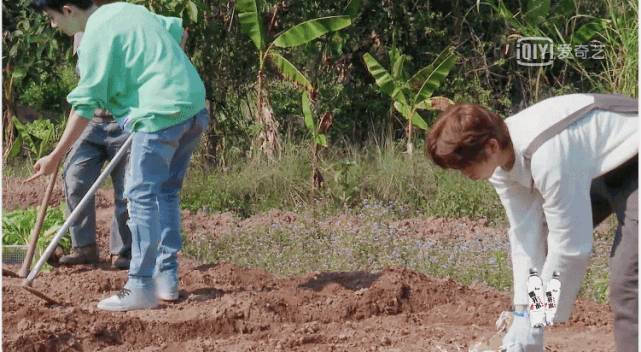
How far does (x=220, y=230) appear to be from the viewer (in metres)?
6.40

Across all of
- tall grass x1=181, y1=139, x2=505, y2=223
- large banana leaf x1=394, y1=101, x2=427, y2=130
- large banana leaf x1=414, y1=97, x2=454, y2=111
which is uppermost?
large banana leaf x1=414, y1=97, x2=454, y2=111

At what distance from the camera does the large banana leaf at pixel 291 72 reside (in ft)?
25.5

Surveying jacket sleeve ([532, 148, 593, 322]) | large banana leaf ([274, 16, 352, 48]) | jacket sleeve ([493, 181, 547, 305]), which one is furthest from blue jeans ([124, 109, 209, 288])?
large banana leaf ([274, 16, 352, 48])

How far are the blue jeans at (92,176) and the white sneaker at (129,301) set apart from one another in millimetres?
1005

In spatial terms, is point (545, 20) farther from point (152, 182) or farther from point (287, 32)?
point (152, 182)

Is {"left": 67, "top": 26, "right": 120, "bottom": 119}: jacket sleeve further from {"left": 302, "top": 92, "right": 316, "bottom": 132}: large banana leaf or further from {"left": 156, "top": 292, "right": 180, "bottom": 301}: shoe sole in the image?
{"left": 302, "top": 92, "right": 316, "bottom": 132}: large banana leaf

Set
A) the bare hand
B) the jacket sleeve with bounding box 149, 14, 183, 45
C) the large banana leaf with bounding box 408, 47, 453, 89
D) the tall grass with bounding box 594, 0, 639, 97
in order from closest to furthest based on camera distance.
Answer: the bare hand → the jacket sleeve with bounding box 149, 14, 183, 45 → the tall grass with bounding box 594, 0, 639, 97 → the large banana leaf with bounding box 408, 47, 453, 89

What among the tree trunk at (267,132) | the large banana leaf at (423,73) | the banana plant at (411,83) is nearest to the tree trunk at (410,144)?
the banana plant at (411,83)


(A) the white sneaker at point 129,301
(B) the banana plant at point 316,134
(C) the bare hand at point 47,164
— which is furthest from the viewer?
(B) the banana plant at point 316,134

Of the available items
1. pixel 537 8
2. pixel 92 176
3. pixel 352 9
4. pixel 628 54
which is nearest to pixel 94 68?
pixel 92 176

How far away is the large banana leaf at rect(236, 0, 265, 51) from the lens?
7.77 meters

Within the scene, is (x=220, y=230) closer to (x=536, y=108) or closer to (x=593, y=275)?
(x=593, y=275)

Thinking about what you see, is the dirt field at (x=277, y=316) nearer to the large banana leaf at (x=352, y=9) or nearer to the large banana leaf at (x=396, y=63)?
the large banana leaf at (x=396, y=63)

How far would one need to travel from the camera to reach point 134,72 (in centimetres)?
425
